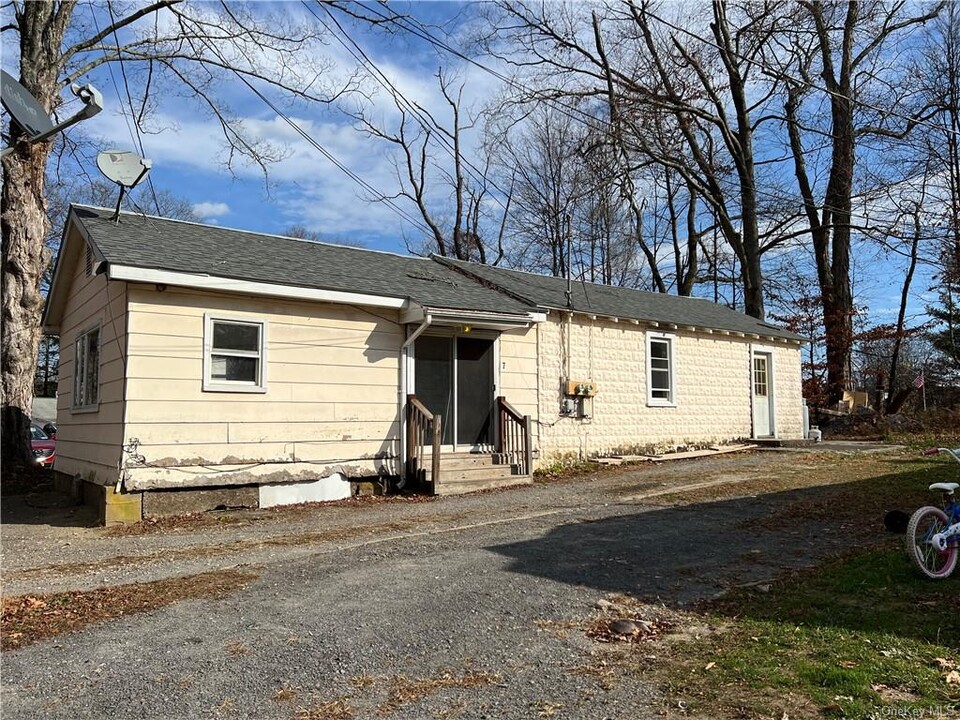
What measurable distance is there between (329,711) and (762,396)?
16.7 m

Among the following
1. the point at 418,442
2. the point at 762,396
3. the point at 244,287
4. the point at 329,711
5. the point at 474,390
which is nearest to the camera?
the point at 329,711

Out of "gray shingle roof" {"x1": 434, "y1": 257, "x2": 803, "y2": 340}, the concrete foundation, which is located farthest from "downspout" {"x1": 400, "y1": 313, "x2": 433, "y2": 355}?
the concrete foundation

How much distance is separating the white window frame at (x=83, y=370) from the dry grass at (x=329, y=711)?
8410 mm

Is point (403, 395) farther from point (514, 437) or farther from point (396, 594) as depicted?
point (396, 594)

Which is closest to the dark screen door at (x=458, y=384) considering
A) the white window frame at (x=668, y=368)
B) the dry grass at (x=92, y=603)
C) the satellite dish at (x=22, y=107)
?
the white window frame at (x=668, y=368)

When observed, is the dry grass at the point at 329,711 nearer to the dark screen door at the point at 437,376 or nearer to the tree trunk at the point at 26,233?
the dark screen door at the point at 437,376

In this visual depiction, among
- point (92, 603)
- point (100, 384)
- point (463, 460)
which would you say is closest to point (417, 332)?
point (463, 460)

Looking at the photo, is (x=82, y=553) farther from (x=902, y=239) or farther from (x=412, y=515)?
(x=902, y=239)

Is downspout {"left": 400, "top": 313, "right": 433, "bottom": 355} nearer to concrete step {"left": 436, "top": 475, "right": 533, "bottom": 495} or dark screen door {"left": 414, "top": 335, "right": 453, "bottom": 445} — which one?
dark screen door {"left": 414, "top": 335, "right": 453, "bottom": 445}

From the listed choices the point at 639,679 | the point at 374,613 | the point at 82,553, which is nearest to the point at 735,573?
the point at 639,679

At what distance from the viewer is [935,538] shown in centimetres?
533

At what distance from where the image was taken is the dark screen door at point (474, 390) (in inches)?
488

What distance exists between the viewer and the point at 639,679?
3.81 metres

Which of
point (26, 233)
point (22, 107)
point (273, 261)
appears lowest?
point (22, 107)
